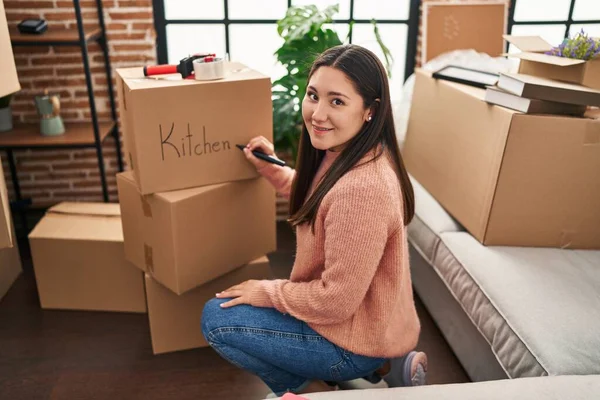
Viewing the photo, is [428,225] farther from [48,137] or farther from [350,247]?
[48,137]

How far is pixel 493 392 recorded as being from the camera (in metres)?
1.15

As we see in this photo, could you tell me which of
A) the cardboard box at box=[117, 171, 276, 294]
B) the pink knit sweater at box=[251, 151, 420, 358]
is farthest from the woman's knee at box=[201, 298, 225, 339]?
the cardboard box at box=[117, 171, 276, 294]

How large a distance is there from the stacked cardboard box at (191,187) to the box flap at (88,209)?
1.38 feet

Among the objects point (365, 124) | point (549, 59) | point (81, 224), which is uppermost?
point (549, 59)

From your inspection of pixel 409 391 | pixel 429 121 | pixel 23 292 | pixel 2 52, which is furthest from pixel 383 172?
pixel 23 292

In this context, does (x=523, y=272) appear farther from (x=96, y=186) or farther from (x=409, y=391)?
(x=96, y=186)

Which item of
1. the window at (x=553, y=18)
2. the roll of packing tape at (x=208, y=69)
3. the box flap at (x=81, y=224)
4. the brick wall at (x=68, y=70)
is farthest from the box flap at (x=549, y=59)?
the brick wall at (x=68, y=70)

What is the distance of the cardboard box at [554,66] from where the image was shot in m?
1.56

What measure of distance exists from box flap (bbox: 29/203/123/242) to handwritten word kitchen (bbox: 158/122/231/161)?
2.09 ft

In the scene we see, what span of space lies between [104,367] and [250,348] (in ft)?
2.39

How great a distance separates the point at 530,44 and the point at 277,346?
1.29 meters

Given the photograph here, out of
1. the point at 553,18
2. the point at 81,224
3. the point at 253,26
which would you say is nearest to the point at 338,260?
the point at 81,224

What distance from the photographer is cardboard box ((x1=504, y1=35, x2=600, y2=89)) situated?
1559mm

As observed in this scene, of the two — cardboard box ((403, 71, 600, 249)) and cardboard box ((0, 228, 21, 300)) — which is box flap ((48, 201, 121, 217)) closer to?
cardboard box ((0, 228, 21, 300))
